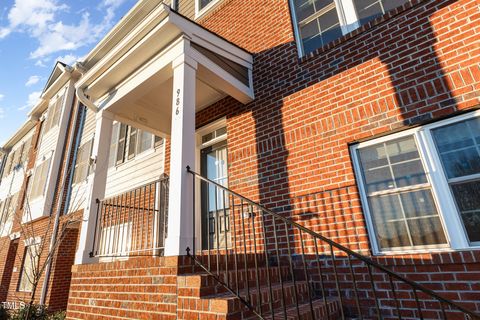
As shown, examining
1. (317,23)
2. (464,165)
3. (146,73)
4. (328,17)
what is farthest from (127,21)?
(464,165)

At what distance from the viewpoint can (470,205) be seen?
2.79 meters

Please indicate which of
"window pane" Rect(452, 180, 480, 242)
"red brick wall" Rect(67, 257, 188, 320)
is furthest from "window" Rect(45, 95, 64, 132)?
"window pane" Rect(452, 180, 480, 242)

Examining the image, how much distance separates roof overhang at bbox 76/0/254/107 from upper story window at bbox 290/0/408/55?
1.02 metres

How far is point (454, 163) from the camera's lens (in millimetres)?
2938

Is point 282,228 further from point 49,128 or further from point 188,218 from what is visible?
point 49,128

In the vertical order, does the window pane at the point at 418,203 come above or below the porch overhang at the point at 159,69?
below

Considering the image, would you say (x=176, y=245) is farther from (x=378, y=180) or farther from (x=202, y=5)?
(x=202, y=5)

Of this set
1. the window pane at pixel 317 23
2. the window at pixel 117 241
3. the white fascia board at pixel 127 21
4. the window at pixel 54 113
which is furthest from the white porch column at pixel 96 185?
the window at pixel 54 113

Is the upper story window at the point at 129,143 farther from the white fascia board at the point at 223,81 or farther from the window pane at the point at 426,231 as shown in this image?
the window pane at the point at 426,231

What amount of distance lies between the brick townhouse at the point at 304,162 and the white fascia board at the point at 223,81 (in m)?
0.03

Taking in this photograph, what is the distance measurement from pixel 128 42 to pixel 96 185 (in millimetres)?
2293

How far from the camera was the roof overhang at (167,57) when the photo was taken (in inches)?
149

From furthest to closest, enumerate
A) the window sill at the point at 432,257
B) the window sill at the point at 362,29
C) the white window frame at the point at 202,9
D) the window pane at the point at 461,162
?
the white window frame at the point at 202,9
the window sill at the point at 362,29
the window pane at the point at 461,162
the window sill at the point at 432,257

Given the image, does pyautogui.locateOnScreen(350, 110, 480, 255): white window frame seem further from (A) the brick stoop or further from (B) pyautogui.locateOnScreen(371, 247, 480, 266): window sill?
(A) the brick stoop
